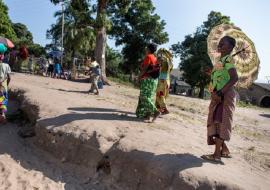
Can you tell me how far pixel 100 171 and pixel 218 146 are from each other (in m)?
1.79

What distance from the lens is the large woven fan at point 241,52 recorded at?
600 cm

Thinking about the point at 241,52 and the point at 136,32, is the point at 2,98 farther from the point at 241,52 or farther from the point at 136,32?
the point at 136,32

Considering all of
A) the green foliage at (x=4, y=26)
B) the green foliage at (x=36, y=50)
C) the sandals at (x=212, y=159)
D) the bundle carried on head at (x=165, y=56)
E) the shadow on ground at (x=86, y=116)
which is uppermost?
the green foliage at (x=4, y=26)

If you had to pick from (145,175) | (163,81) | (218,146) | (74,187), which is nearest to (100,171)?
(74,187)

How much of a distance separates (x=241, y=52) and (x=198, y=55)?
3504cm

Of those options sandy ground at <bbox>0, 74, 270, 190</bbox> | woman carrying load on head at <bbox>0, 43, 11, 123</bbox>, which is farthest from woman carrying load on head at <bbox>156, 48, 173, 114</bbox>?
woman carrying load on head at <bbox>0, 43, 11, 123</bbox>

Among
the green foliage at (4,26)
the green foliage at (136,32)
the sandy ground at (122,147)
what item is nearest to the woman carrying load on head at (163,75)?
the sandy ground at (122,147)

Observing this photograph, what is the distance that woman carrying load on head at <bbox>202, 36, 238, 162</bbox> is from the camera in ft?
16.5

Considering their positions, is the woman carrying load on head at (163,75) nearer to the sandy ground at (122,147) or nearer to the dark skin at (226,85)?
the sandy ground at (122,147)

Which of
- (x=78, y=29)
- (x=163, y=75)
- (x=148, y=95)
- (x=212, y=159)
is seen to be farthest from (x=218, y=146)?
(x=78, y=29)

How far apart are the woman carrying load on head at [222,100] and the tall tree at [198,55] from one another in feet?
111

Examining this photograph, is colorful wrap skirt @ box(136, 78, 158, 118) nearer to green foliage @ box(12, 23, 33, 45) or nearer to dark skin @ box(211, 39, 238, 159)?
dark skin @ box(211, 39, 238, 159)

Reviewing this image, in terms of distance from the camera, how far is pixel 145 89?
7668mm

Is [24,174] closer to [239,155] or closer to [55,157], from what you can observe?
[55,157]
